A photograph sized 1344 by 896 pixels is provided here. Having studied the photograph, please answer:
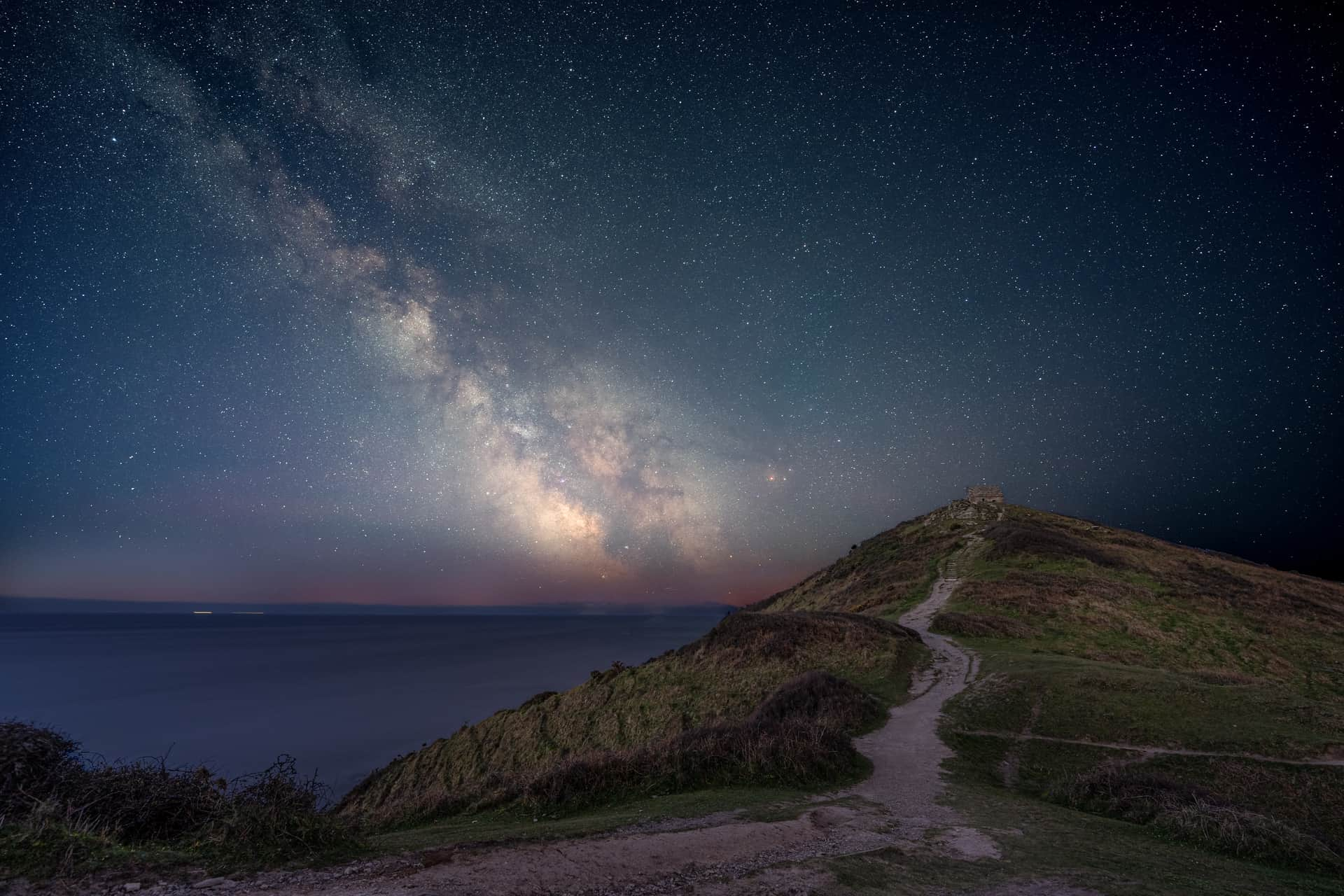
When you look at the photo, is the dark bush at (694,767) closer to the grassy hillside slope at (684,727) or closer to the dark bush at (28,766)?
the grassy hillside slope at (684,727)

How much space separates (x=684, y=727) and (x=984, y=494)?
93.4 metres

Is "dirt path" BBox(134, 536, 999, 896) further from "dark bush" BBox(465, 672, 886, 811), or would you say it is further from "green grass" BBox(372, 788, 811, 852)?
"dark bush" BBox(465, 672, 886, 811)

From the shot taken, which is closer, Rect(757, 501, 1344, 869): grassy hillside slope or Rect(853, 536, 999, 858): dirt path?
Rect(853, 536, 999, 858): dirt path

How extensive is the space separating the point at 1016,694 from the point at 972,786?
945 cm

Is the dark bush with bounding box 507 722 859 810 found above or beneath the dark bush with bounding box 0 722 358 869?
beneath

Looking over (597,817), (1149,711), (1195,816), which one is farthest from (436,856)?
(1149,711)

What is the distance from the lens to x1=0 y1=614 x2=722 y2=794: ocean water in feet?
191

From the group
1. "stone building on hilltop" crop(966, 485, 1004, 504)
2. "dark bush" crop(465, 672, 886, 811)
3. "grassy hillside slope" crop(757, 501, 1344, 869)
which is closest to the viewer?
"dark bush" crop(465, 672, 886, 811)

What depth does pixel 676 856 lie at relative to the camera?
8508mm

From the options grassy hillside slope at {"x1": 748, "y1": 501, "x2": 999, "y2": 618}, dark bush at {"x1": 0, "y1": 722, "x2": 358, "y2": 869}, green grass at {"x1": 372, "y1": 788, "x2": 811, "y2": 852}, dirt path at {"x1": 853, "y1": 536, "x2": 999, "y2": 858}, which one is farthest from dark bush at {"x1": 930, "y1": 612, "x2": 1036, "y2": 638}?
dark bush at {"x1": 0, "y1": 722, "x2": 358, "y2": 869}

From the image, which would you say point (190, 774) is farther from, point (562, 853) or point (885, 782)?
point (885, 782)

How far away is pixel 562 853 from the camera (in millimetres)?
8406

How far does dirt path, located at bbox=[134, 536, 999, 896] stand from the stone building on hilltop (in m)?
97.0

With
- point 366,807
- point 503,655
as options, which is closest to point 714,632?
point 366,807
